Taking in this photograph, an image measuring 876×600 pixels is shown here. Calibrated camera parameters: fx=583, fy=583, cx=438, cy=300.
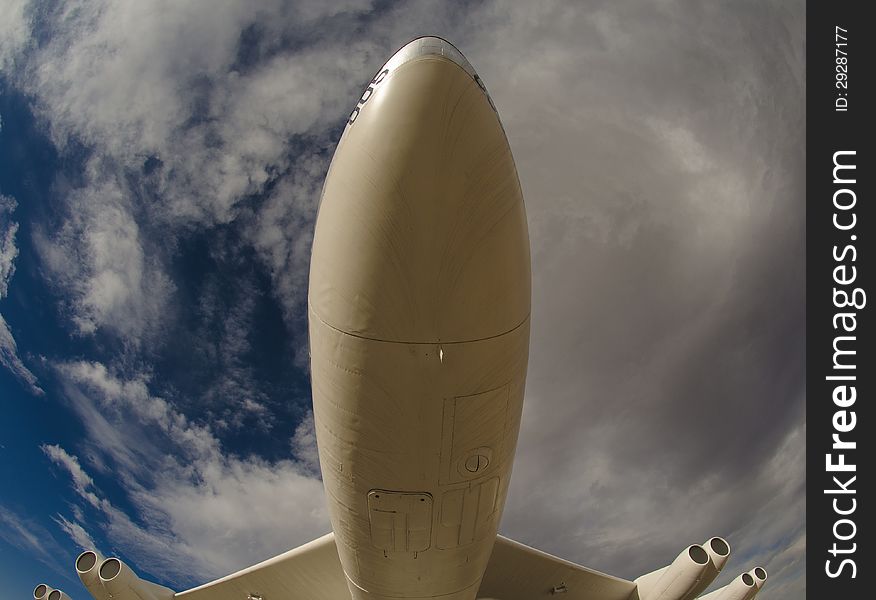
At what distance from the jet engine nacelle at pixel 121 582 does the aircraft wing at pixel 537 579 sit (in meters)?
6.25

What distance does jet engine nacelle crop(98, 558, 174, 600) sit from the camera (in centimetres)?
887

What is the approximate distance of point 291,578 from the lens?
36.7ft

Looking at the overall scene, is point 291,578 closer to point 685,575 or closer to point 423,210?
point 685,575

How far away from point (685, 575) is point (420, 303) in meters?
7.91

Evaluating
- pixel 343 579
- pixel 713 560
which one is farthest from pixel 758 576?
pixel 343 579

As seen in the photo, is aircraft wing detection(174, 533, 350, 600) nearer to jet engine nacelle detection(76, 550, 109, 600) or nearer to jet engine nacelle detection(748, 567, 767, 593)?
jet engine nacelle detection(76, 550, 109, 600)

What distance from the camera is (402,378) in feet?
19.6

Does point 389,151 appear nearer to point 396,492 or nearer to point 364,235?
point 364,235

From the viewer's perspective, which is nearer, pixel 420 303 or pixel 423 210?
pixel 423 210

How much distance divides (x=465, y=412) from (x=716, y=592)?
739 cm

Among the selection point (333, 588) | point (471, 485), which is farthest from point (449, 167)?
point (333, 588)

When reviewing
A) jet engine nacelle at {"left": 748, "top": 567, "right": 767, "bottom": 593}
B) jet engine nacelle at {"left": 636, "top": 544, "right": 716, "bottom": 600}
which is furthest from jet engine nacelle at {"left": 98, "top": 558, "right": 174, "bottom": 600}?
jet engine nacelle at {"left": 748, "top": 567, "right": 767, "bottom": 593}

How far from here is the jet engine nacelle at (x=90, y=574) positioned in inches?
347

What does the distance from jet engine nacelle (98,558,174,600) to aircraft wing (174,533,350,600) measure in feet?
6.03
